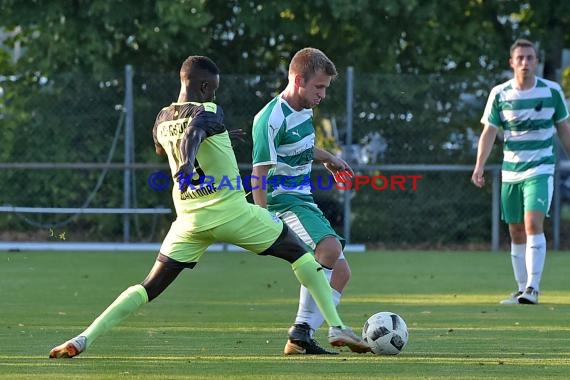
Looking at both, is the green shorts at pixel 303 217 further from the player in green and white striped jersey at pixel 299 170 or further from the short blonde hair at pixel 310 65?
the short blonde hair at pixel 310 65

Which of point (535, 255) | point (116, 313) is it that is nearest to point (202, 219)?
point (116, 313)

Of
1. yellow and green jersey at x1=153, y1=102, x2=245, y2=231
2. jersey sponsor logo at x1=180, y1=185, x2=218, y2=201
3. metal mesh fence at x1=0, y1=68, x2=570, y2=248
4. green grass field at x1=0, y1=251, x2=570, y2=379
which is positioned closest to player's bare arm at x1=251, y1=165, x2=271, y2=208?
yellow and green jersey at x1=153, y1=102, x2=245, y2=231

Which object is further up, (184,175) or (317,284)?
(184,175)

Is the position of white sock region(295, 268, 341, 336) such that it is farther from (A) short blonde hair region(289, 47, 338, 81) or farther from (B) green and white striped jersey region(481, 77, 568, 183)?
(B) green and white striped jersey region(481, 77, 568, 183)

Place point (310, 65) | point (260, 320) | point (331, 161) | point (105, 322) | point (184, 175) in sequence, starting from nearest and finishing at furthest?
point (184, 175)
point (105, 322)
point (310, 65)
point (331, 161)
point (260, 320)

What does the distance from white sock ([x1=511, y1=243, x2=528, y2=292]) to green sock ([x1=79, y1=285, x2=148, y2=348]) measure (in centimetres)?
524

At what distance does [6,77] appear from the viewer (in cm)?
1945

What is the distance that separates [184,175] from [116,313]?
938 millimetres

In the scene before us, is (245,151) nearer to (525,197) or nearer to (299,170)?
(525,197)

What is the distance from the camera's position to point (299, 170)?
8172 millimetres

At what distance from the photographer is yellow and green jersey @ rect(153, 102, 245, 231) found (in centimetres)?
725

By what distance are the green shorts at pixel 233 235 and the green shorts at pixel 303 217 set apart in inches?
24.6

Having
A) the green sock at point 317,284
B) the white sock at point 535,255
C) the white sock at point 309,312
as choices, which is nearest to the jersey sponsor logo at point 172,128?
the green sock at point 317,284

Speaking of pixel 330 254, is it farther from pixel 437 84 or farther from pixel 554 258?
pixel 437 84
